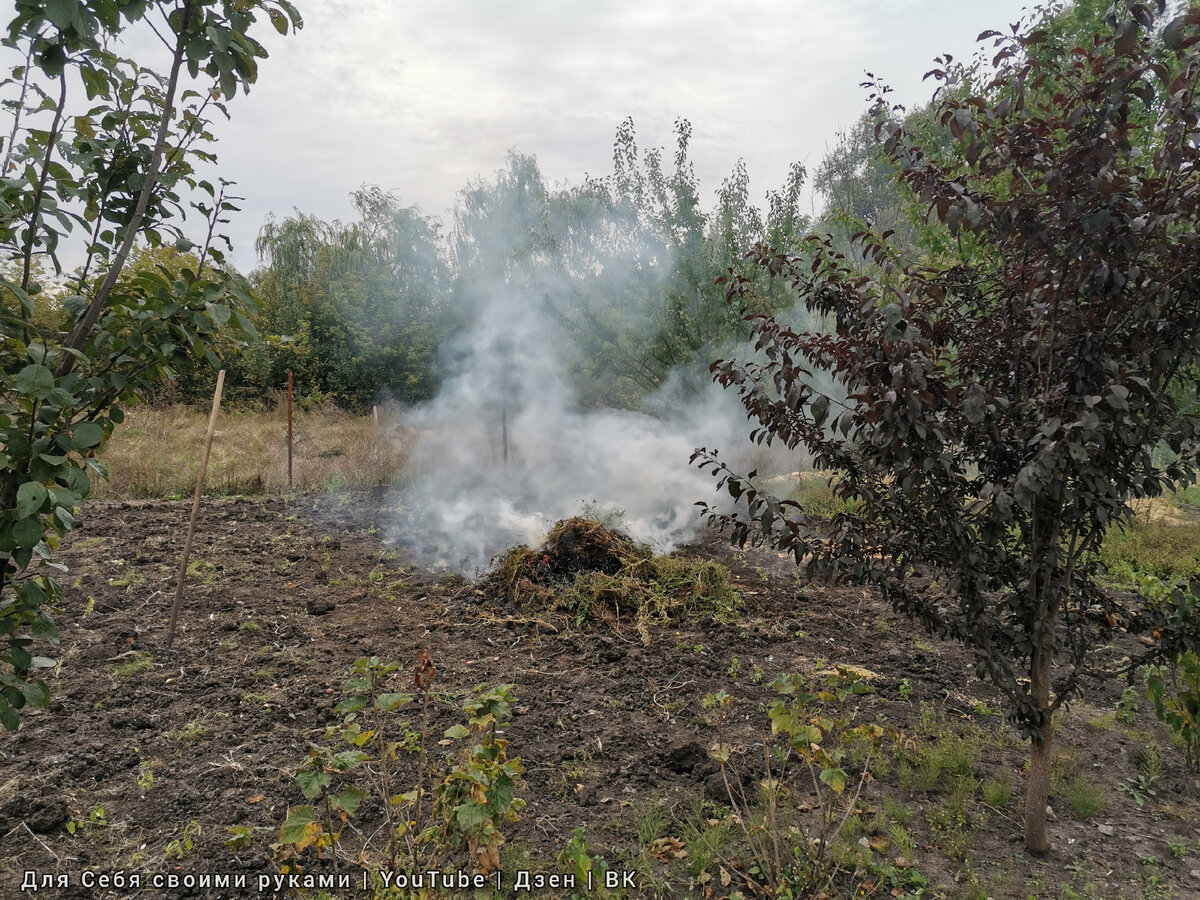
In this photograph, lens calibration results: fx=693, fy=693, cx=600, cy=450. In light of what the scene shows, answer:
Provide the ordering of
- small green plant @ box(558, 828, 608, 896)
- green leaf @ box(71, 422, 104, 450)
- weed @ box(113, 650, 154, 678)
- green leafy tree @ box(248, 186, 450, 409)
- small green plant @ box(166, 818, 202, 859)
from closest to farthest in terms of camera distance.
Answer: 1. green leaf @ box(71, 422, 104, 450)
2. small green plant @ box(558, 828, 608, 896)
3. small green plant @ box(166, 818, 202, 859)
4. weed @ box(113, 650, 154, 678)
5. green leafy tree @ box(248, 186, 450, 409)

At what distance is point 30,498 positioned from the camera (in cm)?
150

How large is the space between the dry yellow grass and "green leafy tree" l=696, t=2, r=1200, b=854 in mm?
9532

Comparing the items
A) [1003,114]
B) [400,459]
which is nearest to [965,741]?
[1003,114]

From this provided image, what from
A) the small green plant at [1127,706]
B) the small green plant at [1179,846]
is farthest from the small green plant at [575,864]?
the small green plant at [1127,706]

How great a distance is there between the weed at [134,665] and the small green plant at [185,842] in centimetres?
200

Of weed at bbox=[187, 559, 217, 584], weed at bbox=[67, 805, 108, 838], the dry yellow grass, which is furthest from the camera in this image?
the dry yellow grass

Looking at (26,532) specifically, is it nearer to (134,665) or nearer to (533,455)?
(134,665)

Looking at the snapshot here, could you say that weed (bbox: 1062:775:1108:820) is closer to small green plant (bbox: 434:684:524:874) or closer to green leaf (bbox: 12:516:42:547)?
small green plant (bbox: 434:684:524:874)

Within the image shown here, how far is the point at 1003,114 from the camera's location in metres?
2.42

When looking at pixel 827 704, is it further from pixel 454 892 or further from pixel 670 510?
pixel 670 510

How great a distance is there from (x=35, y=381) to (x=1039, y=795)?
3.83m

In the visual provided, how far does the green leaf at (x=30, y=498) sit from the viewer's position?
1490 millimetres

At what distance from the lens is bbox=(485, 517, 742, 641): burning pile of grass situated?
6047mm

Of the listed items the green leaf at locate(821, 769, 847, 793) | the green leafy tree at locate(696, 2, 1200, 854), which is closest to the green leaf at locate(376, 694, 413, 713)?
the green leafy tree at locate(696, 2, 1200, 854)
